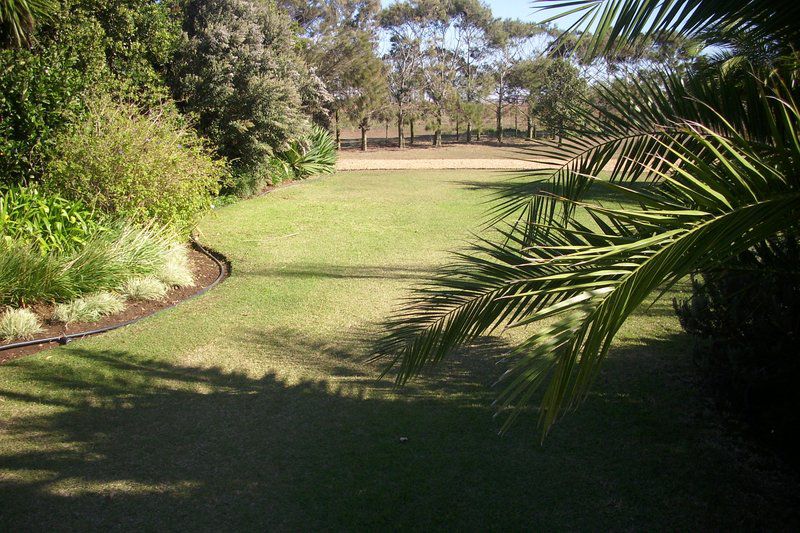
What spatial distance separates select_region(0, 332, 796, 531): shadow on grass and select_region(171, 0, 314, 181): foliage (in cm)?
1049

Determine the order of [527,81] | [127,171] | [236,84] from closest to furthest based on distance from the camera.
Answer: [127,171], [236,84], [527,81]

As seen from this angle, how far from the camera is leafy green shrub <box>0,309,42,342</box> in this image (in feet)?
21.0

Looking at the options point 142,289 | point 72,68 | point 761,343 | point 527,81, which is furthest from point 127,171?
point 527,81

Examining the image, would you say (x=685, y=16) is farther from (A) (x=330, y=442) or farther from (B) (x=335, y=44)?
(B) (x=335, y=44)

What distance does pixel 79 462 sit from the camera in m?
4.32

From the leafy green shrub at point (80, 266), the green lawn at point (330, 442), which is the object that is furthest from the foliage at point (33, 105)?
the green lawn at point (330, 442)

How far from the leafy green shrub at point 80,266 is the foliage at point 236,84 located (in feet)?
22.3

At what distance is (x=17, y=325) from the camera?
644 cm

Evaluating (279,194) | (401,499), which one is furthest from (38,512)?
(279,194)

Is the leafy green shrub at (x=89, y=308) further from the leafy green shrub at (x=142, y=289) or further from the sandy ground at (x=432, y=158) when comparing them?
the sandy ground at (x=432, y=158)

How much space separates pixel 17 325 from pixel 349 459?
409 centimetres

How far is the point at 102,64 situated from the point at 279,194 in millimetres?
6144

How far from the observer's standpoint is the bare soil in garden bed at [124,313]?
A: 6.37 metres

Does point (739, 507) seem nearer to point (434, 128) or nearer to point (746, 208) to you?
point (746, 208)
